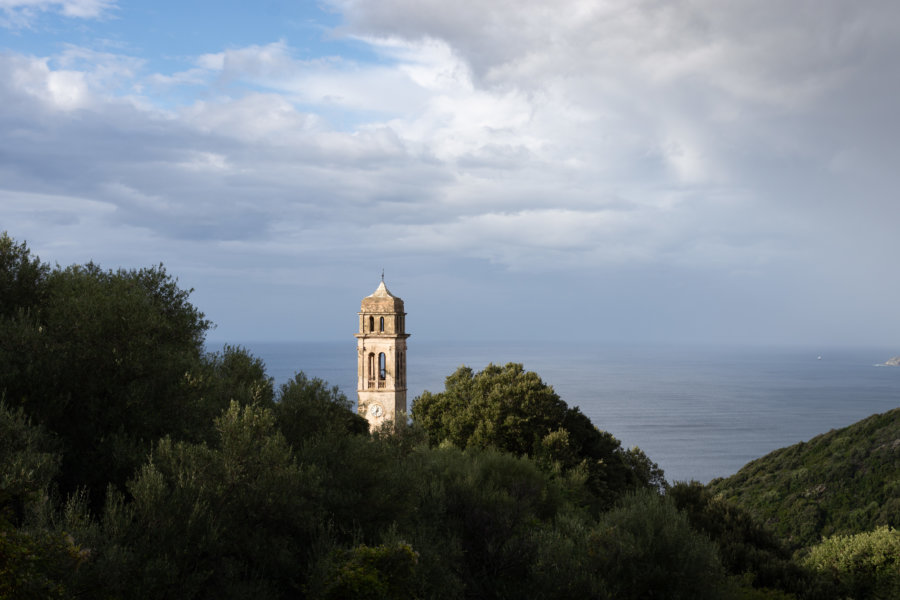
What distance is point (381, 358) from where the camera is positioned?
46.9m

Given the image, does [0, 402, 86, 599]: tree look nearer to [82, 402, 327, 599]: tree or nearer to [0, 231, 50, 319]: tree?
[82, 402, 327, 599]: tree

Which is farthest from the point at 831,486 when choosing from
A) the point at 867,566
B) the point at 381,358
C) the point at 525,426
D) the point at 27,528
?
the point at 27,528

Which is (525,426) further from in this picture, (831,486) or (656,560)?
(831,486)

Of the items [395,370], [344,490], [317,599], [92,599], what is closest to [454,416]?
[395,370]

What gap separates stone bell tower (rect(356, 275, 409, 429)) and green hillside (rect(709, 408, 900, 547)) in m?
24.3

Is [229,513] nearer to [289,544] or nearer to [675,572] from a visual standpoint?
[289,544]

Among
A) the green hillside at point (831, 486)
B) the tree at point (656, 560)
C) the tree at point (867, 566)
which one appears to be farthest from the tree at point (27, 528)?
the green hillside at point (831, 486)

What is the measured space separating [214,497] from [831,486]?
1751 inches

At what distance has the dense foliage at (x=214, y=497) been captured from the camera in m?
11.8

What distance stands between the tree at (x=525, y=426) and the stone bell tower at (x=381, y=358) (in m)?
5.46

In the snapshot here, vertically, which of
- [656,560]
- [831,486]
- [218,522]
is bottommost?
[831,486]

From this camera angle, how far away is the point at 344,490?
16453 millimetres

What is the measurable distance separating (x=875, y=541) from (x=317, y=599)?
77.3ft

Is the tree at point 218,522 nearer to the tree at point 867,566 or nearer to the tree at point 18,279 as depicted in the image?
the tree at point 18,279
